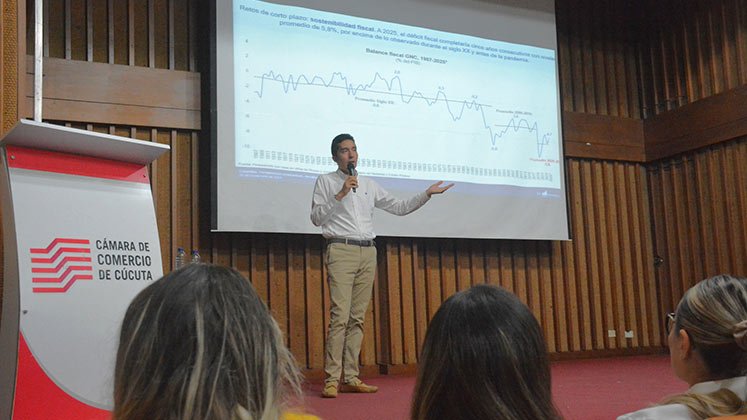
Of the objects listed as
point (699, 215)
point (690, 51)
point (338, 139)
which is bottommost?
point (699, 215)

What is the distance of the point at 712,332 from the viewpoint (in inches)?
52.3

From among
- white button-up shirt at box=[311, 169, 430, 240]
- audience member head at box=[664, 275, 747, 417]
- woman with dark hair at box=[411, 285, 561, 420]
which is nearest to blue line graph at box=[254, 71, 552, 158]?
white button-up shirt at box=[311, 169, 430, 240]

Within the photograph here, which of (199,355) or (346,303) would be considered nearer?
(199,355)

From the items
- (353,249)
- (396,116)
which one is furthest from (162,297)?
(396,116)

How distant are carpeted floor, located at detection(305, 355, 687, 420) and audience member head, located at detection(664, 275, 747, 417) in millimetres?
1628

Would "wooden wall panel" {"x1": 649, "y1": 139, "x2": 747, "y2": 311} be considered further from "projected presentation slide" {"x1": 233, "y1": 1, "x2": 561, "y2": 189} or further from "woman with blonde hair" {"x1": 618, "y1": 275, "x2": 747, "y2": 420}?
"woman with blonde hair" {"x1": 618, "y1": 275, "x2": 747, "y2": 420}

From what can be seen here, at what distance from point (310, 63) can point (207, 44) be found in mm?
689

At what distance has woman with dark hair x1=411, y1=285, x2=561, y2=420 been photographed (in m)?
0.97

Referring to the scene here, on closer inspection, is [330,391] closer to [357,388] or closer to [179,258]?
[357,388]

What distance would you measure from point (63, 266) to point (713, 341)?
157 cm

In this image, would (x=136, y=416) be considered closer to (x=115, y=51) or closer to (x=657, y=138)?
(x=115, y=51)

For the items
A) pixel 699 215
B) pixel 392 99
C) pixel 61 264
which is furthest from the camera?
pixel 699 215

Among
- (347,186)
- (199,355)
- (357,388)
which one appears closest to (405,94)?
(347,186)

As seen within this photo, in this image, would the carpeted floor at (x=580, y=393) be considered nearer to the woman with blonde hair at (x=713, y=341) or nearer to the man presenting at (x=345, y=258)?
the man presenting at (x=345, y=258)
